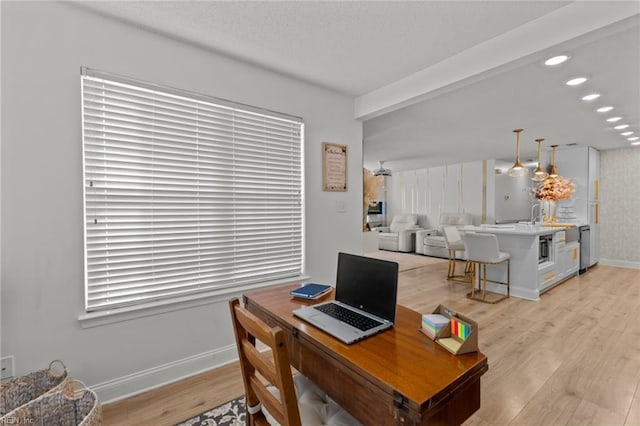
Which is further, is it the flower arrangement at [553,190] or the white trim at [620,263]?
the white trim at [620,263]

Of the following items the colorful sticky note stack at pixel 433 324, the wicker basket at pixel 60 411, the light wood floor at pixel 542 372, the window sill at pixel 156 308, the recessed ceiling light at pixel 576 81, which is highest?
the recessed ceiling light at pixel 576 81

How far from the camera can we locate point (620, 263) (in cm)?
582

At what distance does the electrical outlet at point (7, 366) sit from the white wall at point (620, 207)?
8.66 meters

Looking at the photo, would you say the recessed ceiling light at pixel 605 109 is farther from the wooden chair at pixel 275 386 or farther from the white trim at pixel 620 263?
the wooden chair at pixel 275 386

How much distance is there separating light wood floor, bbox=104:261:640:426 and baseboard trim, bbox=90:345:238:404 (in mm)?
51

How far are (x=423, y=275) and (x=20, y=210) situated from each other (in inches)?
205

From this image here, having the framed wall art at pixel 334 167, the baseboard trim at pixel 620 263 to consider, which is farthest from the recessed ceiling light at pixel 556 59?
the baseboard trim at pixel 620 263

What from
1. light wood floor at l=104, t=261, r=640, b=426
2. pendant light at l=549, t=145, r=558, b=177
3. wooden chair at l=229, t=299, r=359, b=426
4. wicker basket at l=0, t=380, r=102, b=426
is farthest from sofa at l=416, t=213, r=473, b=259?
wicker basket at l=0, t=380, r=102, b=426

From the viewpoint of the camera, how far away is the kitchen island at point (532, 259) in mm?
3854

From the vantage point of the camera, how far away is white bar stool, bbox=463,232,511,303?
375cm

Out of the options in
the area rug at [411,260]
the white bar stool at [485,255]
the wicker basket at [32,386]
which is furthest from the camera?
the area rug at [411,260]

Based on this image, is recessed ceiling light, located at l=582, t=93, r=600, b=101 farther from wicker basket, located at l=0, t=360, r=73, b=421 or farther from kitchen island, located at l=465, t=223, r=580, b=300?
wicker basket, located at l=0, t=360, r=73, b=421

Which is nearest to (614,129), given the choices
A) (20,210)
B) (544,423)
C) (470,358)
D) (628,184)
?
(628,184)

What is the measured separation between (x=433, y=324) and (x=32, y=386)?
2.05 metres
